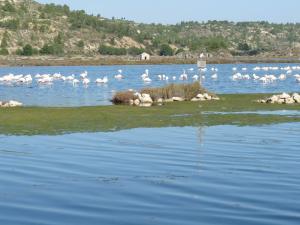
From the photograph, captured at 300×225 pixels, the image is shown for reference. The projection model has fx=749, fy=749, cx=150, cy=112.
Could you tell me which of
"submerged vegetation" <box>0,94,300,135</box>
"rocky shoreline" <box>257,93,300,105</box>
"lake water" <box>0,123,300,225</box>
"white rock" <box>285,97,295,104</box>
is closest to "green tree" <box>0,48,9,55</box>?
"submerged vegetation" <box>0,94,300,135</box>

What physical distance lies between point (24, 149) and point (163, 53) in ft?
541

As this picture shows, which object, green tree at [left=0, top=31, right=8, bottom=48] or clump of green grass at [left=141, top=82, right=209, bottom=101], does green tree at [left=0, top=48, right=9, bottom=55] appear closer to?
green tree at [left=0, top=31, right=8, bottom=48]

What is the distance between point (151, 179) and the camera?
536 inches

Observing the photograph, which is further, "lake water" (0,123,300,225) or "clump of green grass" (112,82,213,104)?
"clump of green grass" (112,82,213,104)

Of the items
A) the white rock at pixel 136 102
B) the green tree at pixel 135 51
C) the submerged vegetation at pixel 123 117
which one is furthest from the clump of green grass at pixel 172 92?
the green tree at pixel 135 51

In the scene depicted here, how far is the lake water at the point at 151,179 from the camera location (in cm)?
1075

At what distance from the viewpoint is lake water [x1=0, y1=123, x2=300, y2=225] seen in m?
10.8

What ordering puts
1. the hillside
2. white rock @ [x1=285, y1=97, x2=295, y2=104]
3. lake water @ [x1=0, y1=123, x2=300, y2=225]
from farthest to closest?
the hillside, white rock @ [x1=285, y1=97, x2=295, y2=104], lake water @ [x1=0, y1=123, x2=300, y2=225]

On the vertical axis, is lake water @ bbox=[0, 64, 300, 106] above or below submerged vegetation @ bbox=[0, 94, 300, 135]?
below

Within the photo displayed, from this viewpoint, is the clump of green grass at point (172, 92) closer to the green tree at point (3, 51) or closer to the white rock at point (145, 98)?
the white rock at point (145, 98)

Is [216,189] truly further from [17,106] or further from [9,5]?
[9,5]

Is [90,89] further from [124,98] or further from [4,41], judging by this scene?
[4,41]

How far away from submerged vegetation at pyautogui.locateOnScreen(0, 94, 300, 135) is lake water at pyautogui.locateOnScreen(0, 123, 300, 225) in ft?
7.68

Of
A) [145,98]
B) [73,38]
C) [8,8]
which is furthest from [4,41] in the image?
[145,98]
